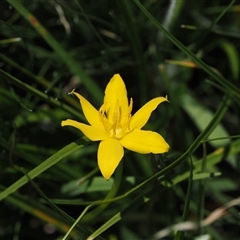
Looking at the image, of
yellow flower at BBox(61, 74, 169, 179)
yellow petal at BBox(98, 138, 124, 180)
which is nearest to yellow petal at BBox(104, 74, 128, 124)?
yellow flower at BBox(61, 74, 169, 179)

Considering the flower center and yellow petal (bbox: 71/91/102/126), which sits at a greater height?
yellow petal (bbox: 71/91/102/126)

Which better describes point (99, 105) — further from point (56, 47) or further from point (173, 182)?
point (173, 182)

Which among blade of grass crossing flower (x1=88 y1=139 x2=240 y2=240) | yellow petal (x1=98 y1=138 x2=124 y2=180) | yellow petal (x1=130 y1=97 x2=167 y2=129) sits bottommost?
blade of grass crossing flower (x1=88 y1=139 x2=240 y2=240)

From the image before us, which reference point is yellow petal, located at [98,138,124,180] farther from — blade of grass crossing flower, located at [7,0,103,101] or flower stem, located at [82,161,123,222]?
blade of grass crossing flower, located at [7,0,103,101]

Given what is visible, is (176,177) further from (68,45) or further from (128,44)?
(68,45)

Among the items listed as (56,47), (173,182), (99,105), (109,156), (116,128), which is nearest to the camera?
(109,156)

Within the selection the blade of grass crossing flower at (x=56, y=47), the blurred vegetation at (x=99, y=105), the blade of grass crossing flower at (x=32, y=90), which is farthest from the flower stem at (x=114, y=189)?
the blade of grass crossing flower at (x=56, y=47)

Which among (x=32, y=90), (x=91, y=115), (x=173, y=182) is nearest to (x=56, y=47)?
(x=32, y=90)
